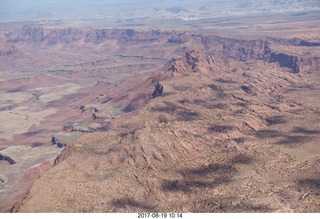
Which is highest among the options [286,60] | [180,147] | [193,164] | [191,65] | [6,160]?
[191,65]

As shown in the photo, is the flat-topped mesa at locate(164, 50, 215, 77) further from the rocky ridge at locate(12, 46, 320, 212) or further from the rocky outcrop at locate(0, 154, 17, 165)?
the rocky outcrop at locate(0, 154, 17, 165)

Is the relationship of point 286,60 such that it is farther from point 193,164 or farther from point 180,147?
point 193,164

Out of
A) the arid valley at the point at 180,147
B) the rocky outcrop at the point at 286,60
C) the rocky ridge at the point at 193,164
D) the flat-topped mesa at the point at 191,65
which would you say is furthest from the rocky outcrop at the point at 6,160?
the rocky outcrop at the point at 286,60

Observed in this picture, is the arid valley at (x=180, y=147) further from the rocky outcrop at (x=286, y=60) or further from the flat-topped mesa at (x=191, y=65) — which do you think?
the rocky outcrop at (x=286, y=60)

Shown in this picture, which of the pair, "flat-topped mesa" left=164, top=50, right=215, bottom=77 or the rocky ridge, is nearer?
the rocky ridge

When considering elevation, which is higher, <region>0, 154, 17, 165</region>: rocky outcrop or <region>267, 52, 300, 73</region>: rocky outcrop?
<region>267, 52, 300, 73</region>: rocky outcrop

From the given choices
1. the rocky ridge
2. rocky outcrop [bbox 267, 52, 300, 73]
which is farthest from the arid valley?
rocky outcrop [bbox 267, 52, 300, 73]

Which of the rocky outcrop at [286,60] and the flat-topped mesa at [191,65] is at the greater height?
the flat-topped mesa at [191,65]

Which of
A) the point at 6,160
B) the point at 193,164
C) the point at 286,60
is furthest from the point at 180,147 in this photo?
the point at 286,60

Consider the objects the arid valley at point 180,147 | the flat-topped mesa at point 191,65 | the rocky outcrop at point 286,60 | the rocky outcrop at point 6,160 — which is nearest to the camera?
the arid valley at point 180,147

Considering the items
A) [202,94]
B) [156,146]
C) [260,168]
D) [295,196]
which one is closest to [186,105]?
Result: [202,94]

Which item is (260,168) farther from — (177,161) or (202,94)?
(202,94)
